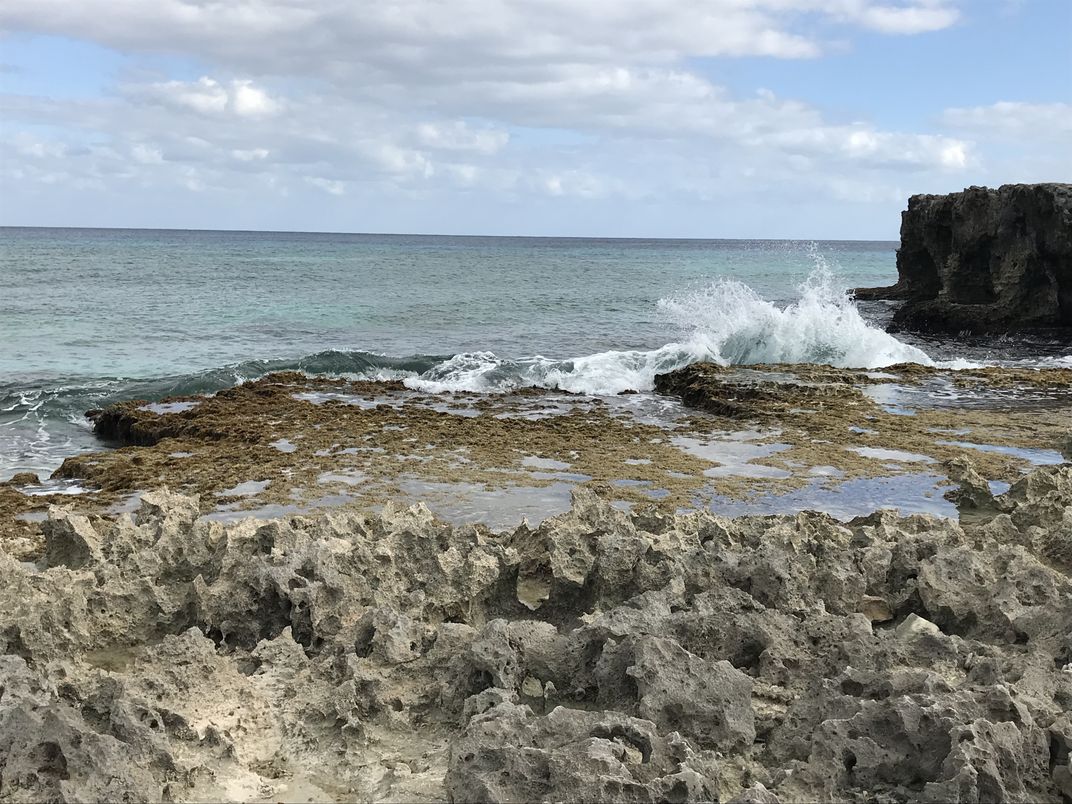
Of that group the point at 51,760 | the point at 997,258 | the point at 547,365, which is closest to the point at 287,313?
the point at 547,365

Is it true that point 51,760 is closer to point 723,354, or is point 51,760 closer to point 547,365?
point 547,365

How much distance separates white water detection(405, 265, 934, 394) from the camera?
16609 millimetres

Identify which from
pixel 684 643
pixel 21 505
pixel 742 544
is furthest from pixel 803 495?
pixel 21 505

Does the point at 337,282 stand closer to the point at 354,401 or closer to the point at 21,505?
the point at 354,401

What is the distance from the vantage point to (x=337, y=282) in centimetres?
4759

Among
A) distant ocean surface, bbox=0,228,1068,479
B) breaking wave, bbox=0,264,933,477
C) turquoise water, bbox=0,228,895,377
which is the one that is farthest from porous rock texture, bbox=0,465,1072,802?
turquoise water, bbox=0,228,895,377

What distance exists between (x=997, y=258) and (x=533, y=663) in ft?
83.9

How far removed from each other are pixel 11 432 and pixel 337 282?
3583 cm

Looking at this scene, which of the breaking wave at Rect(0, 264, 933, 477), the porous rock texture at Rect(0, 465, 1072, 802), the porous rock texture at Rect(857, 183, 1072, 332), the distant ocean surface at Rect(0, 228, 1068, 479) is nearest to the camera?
the porous rock texture at Rect(0, 465, 1072, 802)

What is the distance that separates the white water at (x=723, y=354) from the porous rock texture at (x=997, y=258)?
665 cm

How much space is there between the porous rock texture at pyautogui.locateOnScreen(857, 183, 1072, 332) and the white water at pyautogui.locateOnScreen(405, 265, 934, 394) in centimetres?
665

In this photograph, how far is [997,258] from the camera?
25297 mm

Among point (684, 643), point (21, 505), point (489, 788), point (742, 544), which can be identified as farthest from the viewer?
point (21, 505)

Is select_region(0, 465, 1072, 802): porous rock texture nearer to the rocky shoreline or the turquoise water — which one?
the rocky shoreline
